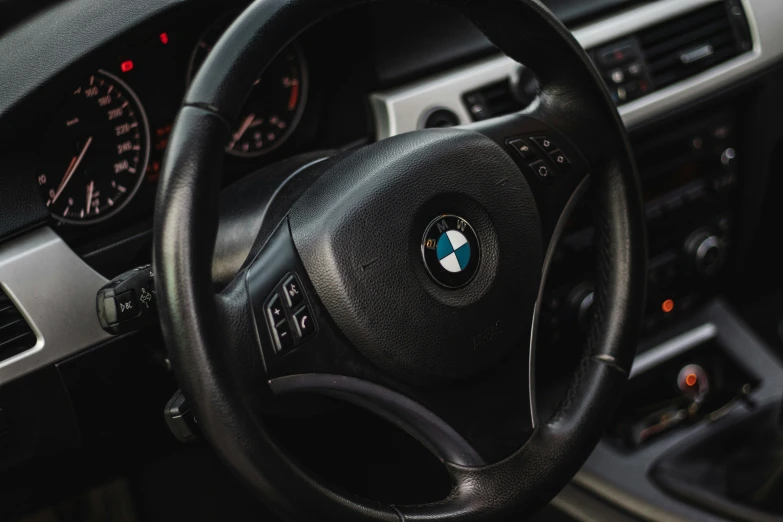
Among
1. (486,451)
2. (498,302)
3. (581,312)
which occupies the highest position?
(498,302)

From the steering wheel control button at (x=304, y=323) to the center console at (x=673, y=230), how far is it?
79 centimetres

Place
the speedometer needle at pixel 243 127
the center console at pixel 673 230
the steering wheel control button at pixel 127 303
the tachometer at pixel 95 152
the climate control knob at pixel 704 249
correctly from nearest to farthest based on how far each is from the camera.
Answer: the steering wheel control button at pixel 127 303 < the tachometer at pixel 95 152 < the speedometer needle at pixel 243 127 < the center console at pixel 673 230 < the climate control knob at pixel 704 249

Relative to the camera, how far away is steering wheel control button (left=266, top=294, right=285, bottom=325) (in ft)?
3.28

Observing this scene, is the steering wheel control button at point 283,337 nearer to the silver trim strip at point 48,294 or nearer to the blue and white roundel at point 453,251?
the blue and white roundel at point 453,251

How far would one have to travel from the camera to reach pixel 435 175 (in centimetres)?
110

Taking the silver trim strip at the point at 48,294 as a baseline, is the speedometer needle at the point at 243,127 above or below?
above

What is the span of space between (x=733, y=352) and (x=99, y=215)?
4.24 feet

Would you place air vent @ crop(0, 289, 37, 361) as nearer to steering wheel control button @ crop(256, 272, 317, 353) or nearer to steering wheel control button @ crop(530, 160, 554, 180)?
steering wheel control button @ crop(256, 272, 317, 353)

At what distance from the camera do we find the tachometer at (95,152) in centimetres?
132

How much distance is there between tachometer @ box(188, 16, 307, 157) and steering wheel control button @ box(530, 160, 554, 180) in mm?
484

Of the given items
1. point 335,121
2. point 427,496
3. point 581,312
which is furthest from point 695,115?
point 427,496

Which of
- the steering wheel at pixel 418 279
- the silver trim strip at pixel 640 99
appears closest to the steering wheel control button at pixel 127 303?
the steering wheel at pixel 418 279

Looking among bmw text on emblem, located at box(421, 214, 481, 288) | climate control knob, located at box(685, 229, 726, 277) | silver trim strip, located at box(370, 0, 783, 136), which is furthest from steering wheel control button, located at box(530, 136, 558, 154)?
climate control knob, located at box(685, 229, 726, 277)

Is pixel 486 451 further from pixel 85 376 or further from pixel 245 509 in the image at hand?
pixel 245 509
